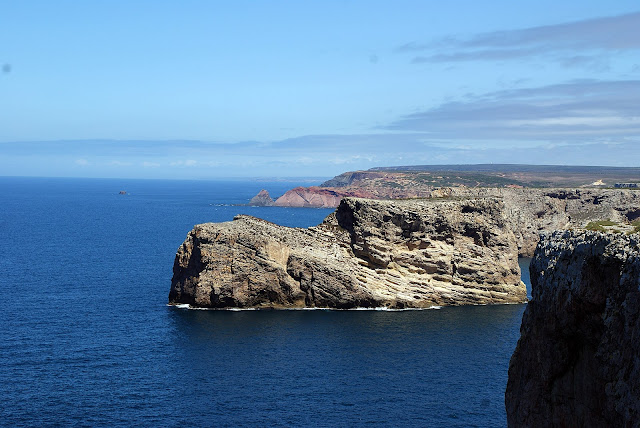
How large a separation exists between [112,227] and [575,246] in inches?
6350

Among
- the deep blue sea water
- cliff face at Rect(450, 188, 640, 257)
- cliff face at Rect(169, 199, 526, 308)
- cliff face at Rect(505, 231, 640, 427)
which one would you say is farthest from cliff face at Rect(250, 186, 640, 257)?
cliff face at Rect(505, 231, 640, 427)

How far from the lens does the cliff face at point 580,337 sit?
24219mm

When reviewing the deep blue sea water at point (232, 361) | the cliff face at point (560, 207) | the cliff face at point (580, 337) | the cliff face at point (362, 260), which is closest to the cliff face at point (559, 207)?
the cliff face at point (560, 207)

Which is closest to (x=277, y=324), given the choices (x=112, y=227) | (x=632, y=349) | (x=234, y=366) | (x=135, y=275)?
(x=234, y=366)

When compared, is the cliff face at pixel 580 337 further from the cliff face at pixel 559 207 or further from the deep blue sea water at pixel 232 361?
the cliff face at pixel 559 207

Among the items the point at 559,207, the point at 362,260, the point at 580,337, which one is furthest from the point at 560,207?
the point at 580,337

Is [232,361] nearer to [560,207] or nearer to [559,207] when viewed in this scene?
[559,207]

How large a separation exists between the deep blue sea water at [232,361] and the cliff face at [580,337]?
19.3 metres

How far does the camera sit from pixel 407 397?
5359 centimetres

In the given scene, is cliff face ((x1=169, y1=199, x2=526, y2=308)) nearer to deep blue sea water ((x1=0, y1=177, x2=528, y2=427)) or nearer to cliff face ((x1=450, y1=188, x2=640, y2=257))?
deep blue sea water ((x1=0, y1=177, x2=528, y2=427))

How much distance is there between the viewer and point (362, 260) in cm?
8888

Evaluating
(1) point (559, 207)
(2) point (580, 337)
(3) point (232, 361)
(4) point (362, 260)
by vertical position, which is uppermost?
(1) point (559, 207)

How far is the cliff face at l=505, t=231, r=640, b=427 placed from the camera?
24.2 metres

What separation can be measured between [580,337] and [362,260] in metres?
61.3
